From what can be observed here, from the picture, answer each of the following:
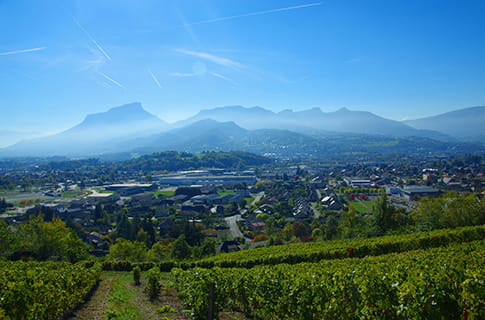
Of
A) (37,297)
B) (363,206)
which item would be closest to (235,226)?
(363,206)

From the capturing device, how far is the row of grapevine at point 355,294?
138 inches

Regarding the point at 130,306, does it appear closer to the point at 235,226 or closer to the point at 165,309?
the point at 165,309

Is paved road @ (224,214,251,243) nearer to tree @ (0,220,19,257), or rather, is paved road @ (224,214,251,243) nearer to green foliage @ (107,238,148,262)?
green foliage @ (107,238,148,262)

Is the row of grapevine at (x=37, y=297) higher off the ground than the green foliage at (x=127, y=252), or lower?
higher

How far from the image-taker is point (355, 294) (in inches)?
171

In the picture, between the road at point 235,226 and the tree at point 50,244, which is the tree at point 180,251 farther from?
the road at point 235,226

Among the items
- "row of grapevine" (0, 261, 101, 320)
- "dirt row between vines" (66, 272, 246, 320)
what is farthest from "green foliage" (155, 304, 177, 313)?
"row of grapevine" (0, 261, 101, 320)

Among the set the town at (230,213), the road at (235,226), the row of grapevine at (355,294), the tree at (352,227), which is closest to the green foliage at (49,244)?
the town at (230,213)

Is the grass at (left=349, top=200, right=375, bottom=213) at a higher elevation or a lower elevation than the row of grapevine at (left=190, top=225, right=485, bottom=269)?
lower

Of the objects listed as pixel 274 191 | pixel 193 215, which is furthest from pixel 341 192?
pixel 193 215

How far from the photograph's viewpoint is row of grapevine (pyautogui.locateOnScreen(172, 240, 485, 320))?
3.50m

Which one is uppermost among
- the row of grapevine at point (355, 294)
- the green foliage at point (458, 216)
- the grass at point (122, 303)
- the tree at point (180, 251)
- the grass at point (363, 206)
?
the row of grapevine at point (355, 294)

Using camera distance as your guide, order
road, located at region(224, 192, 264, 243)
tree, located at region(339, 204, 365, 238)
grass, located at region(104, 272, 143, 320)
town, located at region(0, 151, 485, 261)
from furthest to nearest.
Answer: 1. road, located at region(224, 192, 264, 243)
2. town, located at region(0, 151, 485, 261)
3. tree, located at region(339, 204, 365, 238)
4. grass, located at region(104, 272, 143, 320)

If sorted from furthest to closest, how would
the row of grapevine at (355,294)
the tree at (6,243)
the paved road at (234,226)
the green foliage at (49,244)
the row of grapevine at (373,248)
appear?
the paved road at (234,226)
the green foliage at (49,244)
the tree at (6,243)
the row of grapevine at (373,248)
the row of grapevine at (355,294)
